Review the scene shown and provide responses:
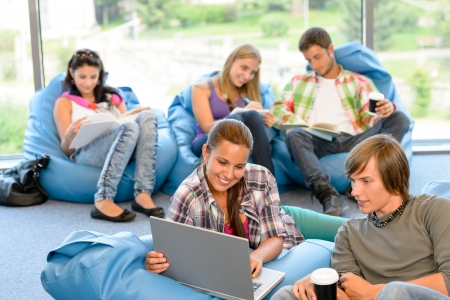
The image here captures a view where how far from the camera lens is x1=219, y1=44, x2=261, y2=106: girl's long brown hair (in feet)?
12.3

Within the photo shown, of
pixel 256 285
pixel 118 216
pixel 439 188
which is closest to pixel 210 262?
pixel 256 285

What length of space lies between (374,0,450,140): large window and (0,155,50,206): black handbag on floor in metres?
2.74

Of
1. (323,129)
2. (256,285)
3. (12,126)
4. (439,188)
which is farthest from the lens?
(12,126)

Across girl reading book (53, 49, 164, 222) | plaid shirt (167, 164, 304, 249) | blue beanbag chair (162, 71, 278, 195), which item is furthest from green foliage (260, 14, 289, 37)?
plaid shirt (167, 164, 304, 249)

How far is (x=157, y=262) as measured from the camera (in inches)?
82.5

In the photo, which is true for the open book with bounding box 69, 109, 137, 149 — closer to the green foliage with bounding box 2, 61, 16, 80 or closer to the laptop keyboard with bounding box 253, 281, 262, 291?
the green foliage with bounding box 2, 61, 16, 80

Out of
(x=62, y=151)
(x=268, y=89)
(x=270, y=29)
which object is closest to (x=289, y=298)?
(x=62, y=151)

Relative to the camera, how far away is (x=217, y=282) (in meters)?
1.96

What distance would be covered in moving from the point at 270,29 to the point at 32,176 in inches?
85.4

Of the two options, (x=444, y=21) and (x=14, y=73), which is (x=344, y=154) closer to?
(x=444, y=21)

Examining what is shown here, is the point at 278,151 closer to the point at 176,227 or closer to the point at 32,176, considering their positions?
the point at 32,176

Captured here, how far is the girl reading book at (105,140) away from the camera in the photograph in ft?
11.7

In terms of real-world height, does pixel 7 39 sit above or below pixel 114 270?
above

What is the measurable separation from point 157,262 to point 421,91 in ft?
12.0
